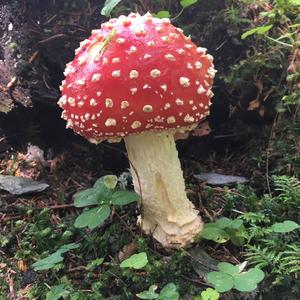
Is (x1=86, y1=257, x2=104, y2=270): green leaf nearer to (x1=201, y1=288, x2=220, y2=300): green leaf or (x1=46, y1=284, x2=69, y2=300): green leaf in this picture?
(x1=46, y1=284, x2=69, y2=300): green leaf

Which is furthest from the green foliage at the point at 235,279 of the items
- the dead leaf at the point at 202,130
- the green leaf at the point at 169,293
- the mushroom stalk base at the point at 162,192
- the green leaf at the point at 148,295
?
the dead leaf at the point at 202,130

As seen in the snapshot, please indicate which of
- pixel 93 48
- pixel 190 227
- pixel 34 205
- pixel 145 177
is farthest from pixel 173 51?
pixel 34 205

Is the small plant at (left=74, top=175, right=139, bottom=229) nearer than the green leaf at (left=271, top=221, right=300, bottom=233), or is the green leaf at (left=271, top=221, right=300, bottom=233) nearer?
the green leaf at (left=271, top=221, right=300, bottom=233)

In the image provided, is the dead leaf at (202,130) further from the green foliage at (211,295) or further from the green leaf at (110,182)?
the green foliage at (211,295)

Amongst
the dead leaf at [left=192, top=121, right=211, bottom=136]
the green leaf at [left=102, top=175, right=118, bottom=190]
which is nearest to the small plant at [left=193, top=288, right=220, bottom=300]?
the green leaf at [left=102, top=175, right=118, bottom=190]

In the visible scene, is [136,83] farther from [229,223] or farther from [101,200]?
[229,223]
